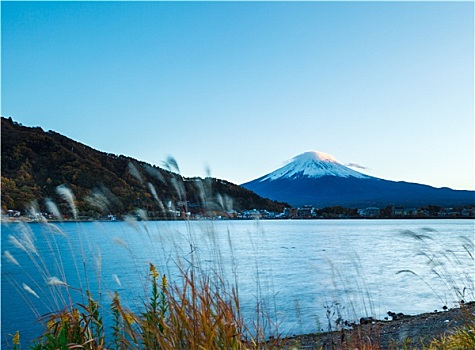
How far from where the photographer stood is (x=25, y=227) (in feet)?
10.4

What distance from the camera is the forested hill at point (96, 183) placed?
3.18 meters

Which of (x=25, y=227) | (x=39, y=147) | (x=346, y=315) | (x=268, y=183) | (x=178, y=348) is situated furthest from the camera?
(x=268, y=183)

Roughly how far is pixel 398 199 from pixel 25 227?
367 ft

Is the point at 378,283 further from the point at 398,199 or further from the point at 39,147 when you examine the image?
the point at 398,199

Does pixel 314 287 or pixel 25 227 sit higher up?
pixel 25 227

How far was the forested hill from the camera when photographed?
3178 millimetres

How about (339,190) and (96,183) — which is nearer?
(96,183)

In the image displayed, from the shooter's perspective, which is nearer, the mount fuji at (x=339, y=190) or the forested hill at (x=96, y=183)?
the forested hill at (x=96, y=183)

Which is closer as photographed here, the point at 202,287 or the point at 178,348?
the point at 178,348

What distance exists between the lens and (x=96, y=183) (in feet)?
23.7

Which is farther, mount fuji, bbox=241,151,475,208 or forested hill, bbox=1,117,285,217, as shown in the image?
mount fuji, bbox=241,151,475,208

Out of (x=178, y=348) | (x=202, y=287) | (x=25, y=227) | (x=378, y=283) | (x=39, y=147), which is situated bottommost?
(x=378, y=283)

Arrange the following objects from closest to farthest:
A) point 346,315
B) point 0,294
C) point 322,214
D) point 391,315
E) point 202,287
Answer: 1. point 202,287
2. point 346,315
3. point 391,315
4. point 0,294
5. point 322,214

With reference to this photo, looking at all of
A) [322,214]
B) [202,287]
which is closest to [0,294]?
[202,287]
